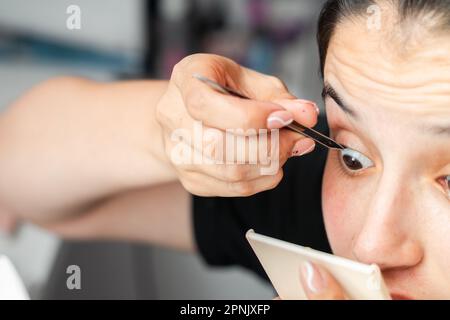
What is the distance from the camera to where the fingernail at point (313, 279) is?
442 mm

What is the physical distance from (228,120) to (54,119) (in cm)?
41

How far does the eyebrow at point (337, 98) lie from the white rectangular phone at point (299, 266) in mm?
132

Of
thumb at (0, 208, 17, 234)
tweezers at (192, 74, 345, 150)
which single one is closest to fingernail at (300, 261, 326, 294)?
tweezers at (192, 74, 345, 150)

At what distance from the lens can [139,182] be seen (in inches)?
28.4

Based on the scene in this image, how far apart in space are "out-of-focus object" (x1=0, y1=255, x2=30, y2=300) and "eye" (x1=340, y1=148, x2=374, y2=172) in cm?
31

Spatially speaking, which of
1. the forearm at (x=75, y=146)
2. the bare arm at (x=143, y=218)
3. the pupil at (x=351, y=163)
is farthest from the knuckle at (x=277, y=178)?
the bare arm at (x=143, y=218)

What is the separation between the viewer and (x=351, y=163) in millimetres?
559

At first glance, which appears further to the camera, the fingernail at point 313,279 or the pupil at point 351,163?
the pupil at point 351,163

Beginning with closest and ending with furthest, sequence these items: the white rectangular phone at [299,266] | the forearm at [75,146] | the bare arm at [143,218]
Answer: the white rectangular phone at [299,266]
the forearm at [75,146]
the bare arm at [143,218]

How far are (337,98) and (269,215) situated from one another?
282 mm

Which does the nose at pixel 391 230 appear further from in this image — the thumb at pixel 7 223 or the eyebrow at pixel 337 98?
the thumb at pixel 7 223

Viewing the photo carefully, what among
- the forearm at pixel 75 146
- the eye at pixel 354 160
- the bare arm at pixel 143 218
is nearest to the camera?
the eye at pixel 354 160

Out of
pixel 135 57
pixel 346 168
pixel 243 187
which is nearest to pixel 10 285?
pixel 243 187

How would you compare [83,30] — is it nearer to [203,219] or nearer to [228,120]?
[203,219]
